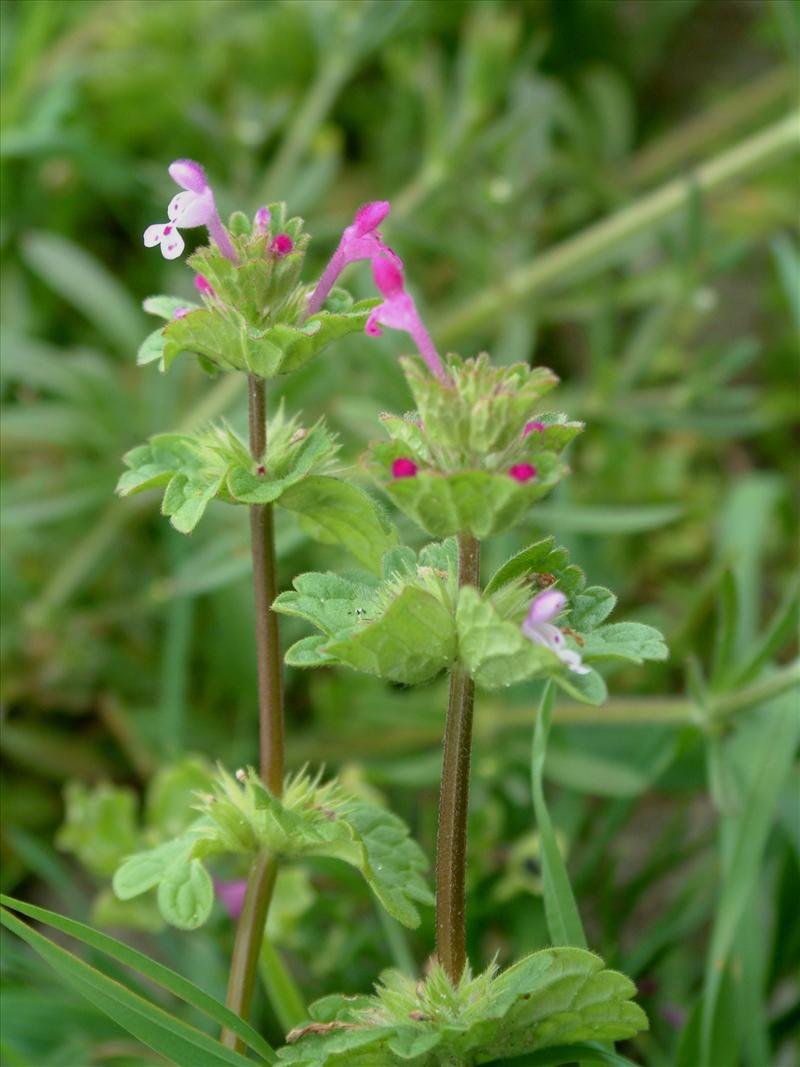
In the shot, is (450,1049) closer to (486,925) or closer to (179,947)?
(486,925)

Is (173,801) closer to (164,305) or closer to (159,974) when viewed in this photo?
(159,974)

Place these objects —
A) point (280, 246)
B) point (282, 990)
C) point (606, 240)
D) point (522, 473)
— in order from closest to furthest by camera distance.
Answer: point (522, 473) < point (280, 246) < point (282, 990) < point (606, 240)

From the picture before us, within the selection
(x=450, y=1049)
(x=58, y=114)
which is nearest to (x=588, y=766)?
A: (x=450, y=1049)

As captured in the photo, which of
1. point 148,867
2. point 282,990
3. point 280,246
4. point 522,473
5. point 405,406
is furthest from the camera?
point 405,406

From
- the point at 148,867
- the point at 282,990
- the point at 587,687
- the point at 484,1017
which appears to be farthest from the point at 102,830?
the point at 587,687

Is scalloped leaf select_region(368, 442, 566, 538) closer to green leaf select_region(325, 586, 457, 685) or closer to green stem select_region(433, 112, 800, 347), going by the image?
green leaf select_region(325, 586, 457, 685)

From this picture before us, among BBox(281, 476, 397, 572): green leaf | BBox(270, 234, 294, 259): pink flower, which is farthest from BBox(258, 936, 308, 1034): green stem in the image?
BBox(270, 234, 294, 259): pink flower

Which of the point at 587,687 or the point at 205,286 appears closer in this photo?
the point at 587,687
